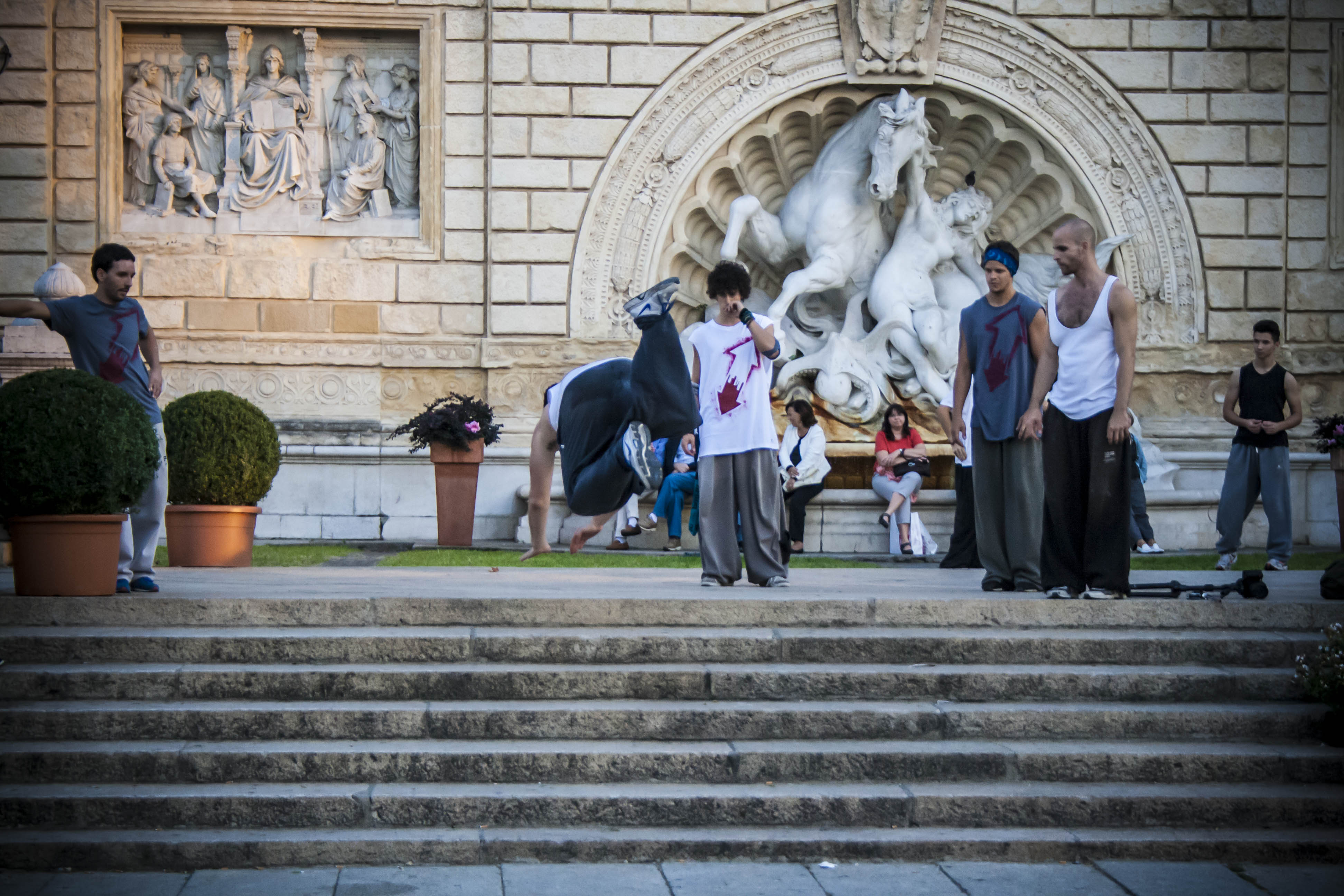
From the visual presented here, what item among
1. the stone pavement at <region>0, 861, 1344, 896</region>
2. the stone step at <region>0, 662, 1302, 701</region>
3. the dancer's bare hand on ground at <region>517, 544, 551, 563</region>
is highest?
the dancer's bare hand on ground at <region>517, 544, 551, 563</region>

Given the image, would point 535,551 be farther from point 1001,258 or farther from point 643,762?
point 1001,258

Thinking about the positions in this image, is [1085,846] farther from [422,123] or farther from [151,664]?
[422,123]

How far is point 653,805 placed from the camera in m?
5.09

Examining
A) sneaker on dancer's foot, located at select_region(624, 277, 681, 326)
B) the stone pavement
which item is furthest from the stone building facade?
the stone pavement

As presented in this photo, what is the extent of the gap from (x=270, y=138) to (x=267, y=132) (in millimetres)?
79

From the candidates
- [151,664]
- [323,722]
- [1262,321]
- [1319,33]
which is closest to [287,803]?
[323,722]

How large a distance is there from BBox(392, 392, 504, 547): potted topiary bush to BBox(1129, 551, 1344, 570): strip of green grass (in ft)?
20.0

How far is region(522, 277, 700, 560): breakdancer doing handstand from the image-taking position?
24.4 feet

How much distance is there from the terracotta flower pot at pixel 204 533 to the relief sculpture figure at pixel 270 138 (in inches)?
275

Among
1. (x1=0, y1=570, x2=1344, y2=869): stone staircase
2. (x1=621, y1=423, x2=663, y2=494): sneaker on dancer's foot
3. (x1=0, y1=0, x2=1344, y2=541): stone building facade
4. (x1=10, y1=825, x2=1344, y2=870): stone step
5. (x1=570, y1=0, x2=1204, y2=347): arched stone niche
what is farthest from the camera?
(x1=570, y1=0, x2=1204, y2=347): arched stone niche

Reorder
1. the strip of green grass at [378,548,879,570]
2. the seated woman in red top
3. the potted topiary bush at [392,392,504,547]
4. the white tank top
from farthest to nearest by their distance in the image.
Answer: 1. the seated woman in red top
2. the potted topiary bush at [392,392,504,547]
3. the strip of green grass at [378,548,879,570]
4. the white tank top

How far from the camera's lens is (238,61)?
51.0 ft

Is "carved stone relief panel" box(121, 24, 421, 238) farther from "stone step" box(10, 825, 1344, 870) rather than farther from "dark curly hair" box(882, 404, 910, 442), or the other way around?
"stone step" box(10, 825, 1344, 870)

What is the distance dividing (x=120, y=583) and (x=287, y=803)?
96.6 inches
